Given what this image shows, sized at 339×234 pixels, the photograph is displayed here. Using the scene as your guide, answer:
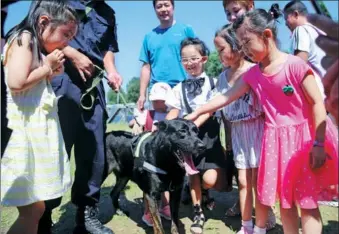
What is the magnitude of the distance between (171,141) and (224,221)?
1.28 m

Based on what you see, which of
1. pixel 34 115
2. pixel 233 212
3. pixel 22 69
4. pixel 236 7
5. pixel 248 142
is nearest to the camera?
pixel 22 69

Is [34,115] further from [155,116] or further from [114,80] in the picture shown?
[155,116]

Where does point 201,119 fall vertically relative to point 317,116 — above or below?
below

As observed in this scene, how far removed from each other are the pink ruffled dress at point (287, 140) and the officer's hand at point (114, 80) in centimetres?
146

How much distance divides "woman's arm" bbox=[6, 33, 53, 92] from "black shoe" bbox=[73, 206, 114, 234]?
1.69m

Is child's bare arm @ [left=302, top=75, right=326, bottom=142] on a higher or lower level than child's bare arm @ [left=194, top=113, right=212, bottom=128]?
higher

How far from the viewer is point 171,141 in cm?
332

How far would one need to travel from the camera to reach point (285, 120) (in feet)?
8.16

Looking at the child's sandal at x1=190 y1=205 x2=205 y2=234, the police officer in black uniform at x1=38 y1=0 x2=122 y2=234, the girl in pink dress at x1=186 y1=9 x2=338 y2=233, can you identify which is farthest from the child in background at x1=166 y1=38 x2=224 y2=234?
the girl in pink dress at x1=186 y1=9 x2=338 y2=233

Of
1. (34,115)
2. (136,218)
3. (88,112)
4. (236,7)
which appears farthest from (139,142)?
(236,7)

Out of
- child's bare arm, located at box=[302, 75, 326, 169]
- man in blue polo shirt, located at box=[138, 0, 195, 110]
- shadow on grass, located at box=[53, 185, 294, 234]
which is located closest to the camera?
child's bare arm, located at box=[302, 75, 326, 169]

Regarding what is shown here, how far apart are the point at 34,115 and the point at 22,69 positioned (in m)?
0.34

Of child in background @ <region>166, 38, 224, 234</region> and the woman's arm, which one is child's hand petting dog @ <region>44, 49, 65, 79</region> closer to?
the woman's arm

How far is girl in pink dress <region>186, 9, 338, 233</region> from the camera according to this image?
88.7 inches
